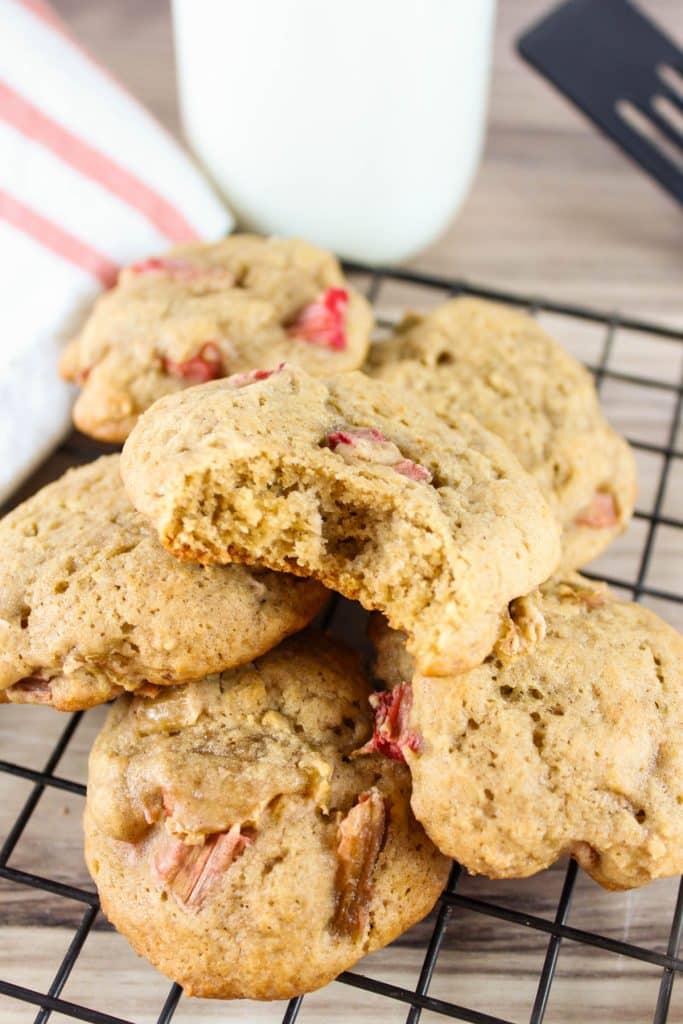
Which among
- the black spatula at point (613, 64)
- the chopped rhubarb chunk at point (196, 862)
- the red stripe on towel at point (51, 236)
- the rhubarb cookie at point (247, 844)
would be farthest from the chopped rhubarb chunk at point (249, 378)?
the black spatula at point (613, 64)

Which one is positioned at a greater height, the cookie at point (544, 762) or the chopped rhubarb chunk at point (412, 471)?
the chopped rhubarb chunk at point (412, 471)

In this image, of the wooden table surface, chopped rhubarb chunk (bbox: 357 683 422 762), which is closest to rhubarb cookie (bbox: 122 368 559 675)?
chopped rhubarb chunk (bbox: 357 683 422 762)

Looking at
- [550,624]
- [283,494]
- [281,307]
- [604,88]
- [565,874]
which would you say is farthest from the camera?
[604,88]

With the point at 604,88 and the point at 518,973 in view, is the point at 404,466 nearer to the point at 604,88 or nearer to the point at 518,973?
the point at 518,973

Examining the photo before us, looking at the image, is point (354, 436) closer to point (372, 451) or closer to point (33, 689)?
point (372, 451)

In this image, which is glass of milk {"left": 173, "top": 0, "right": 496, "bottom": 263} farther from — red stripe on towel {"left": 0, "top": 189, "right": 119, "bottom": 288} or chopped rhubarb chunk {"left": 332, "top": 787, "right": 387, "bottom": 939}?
chopped rhubarb chunk {"left": 332, "top": 787, "right": 387, "bottom": 939}

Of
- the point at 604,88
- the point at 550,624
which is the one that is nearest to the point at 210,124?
the point at 604,88

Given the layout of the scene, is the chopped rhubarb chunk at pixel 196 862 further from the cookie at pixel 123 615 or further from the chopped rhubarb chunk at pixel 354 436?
the chopped rhubarb chunk at pixel 354 436
